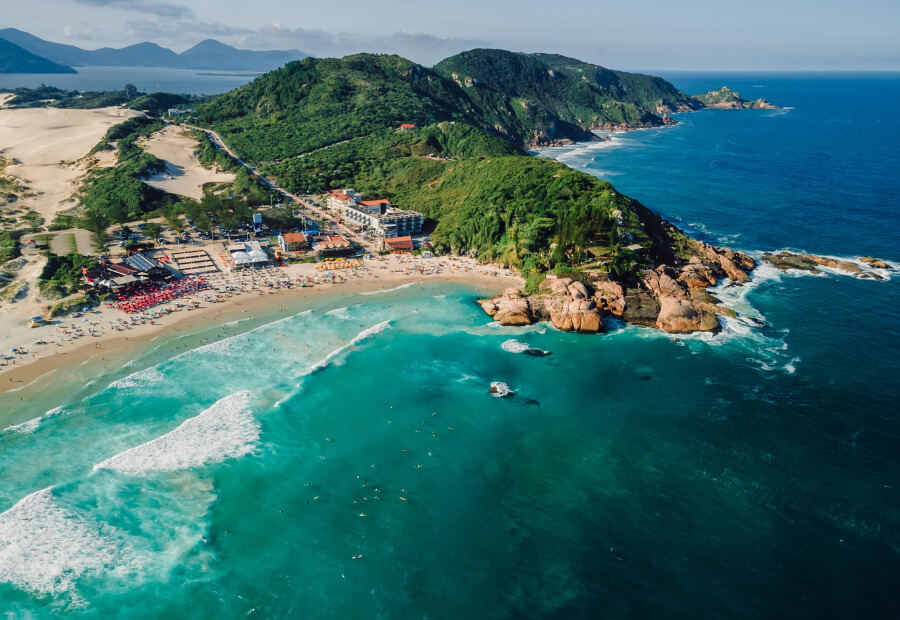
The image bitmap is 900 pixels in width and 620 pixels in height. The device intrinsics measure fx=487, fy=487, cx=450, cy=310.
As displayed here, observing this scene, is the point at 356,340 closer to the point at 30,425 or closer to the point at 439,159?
the point at 30,425

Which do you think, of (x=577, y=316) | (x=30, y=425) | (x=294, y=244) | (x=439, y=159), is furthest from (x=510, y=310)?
(x=439, y=159)

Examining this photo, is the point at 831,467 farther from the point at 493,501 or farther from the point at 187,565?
the point at 187,565

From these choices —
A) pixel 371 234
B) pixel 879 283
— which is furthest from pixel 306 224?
pixel 879 283

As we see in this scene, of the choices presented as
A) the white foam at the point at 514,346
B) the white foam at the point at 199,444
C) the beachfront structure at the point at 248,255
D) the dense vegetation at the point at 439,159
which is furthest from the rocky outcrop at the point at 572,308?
the beachfront structure at the point at 248,255

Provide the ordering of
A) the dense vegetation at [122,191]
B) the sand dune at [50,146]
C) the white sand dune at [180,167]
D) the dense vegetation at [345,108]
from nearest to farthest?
1. the dense vegetation at [122,191]
2. the sand dune at [50,146]
3. the white sand dune at [180,167]
4. the dense vegetation at [345,108]

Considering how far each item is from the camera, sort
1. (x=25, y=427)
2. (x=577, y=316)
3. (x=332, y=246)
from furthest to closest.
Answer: (x=332, y=246), (x=577, y=316), (x=25, y=427)

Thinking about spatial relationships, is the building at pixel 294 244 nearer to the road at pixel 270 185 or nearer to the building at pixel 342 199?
the road at pixel 270 185
